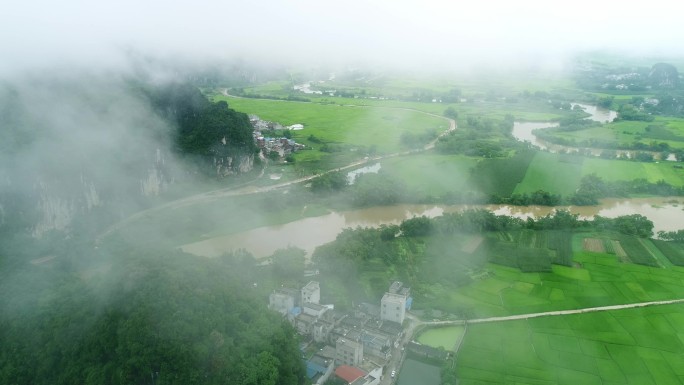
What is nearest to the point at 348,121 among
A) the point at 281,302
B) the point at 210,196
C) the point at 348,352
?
the point at 210,196

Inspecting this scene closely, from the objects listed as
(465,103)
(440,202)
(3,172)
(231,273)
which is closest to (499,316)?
(231,273)

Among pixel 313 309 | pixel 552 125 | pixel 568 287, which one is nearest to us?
pixel 313 309

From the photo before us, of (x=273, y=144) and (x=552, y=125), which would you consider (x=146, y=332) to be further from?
(x=552, y=125)

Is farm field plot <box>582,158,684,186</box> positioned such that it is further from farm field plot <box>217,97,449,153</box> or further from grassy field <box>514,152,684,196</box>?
farm field plot <box>217,97,449,153</box>

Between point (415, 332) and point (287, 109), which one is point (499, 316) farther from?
point (287, 109)

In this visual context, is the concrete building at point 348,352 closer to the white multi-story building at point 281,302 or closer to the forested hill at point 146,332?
the forested hill at point 146,332

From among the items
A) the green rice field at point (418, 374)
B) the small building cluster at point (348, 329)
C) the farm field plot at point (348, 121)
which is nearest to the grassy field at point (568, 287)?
the small building cluster at point (348, 329)
